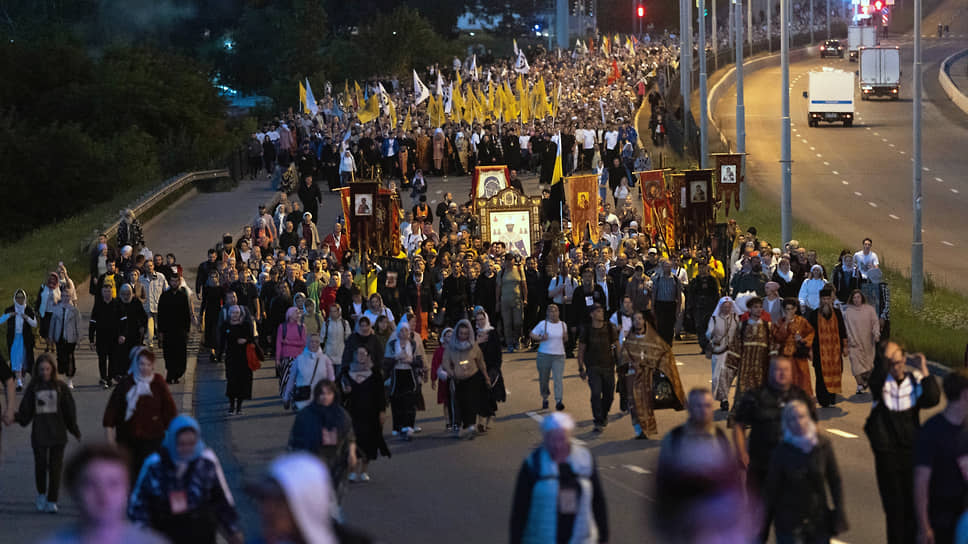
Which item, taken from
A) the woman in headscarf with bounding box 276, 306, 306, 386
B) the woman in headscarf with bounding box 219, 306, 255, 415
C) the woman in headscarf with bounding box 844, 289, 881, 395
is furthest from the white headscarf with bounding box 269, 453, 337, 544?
the woman in headscarf with bounding box 219, 306, 255, 415

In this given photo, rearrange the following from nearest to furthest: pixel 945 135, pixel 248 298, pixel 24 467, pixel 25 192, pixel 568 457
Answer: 1. pixel 568 457
2. pixel 24 467
3. pixel 248 298
4. pixel 25 192
5. pixel 945 135

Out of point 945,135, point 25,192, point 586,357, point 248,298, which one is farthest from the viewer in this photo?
point 945,135

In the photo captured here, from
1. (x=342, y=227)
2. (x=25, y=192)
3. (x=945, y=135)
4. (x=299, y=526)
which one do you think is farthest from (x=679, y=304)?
(x=945, y=135)

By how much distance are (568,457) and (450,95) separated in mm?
40916

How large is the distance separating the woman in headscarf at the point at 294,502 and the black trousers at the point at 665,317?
58.0 feet

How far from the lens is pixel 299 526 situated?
21.7 ft

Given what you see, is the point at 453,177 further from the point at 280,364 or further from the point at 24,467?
the point at 24,467

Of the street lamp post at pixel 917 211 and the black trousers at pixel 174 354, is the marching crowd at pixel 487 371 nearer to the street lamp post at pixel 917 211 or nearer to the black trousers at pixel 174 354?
the black trousers at pixel 174 354

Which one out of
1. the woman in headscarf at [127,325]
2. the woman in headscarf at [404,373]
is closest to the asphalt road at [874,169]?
the woman in headscarf at [127,325]

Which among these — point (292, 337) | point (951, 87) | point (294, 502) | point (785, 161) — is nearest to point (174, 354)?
point (292, 337)

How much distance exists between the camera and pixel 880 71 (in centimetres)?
7681

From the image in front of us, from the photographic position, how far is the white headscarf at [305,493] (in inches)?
260

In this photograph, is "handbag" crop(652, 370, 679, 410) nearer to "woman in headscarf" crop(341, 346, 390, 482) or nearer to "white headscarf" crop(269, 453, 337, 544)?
"woman in headscarf" crop(341, 346, 390, 482)

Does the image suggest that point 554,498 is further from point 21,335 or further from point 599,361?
point 21,335
